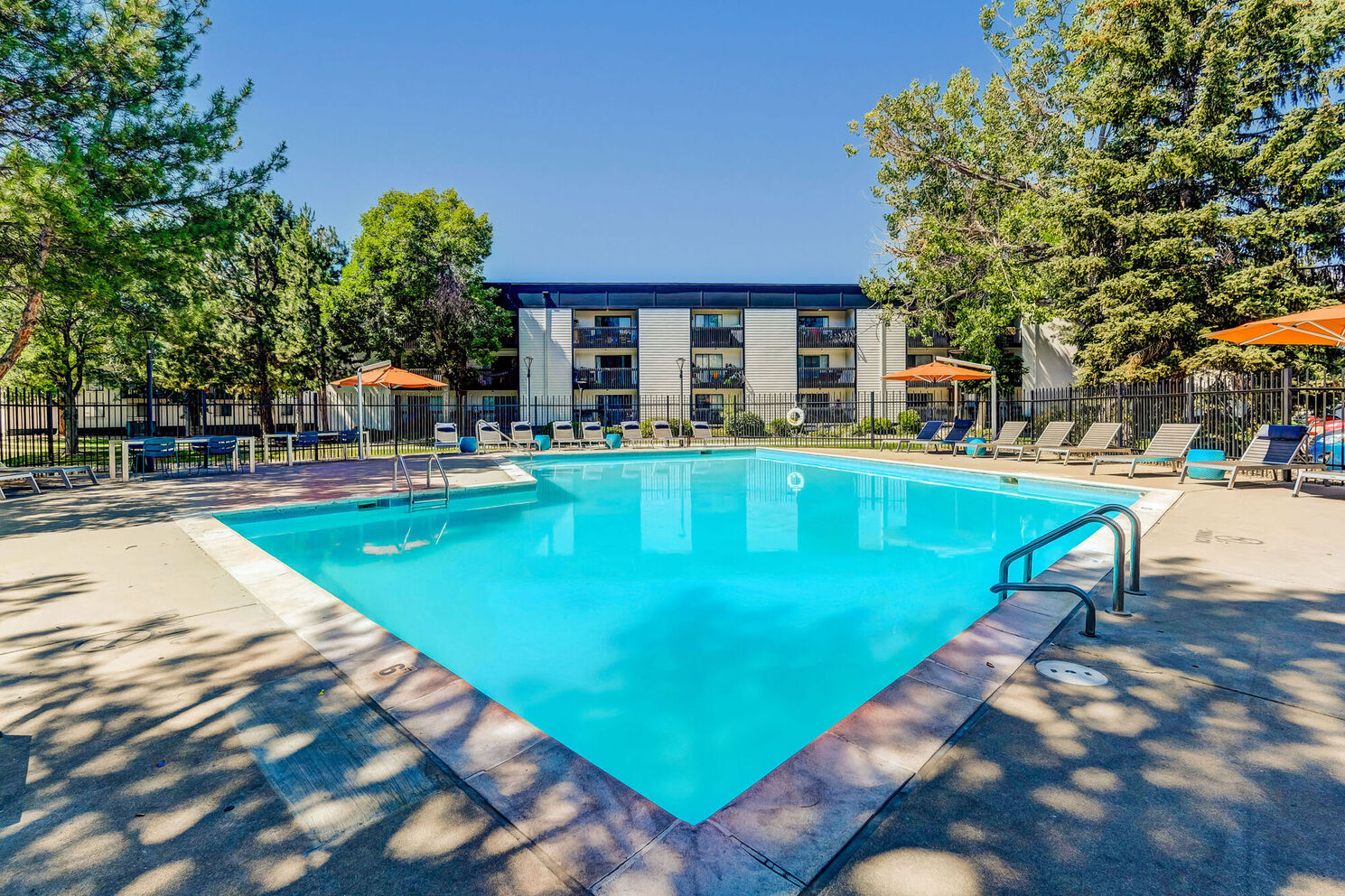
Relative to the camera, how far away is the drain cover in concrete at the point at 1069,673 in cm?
277

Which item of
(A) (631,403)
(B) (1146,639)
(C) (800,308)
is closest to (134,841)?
(B) (1146,639)

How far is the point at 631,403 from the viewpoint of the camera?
36.0m

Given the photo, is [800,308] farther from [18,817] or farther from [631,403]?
[18,817]

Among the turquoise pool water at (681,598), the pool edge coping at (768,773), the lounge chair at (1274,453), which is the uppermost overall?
the lounge chair at (1274,453)

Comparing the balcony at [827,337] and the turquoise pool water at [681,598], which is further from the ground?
the balcony at [827,337]

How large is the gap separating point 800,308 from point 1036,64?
→ 1703 centimetres

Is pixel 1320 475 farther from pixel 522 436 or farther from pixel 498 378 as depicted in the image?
pixel 498 378

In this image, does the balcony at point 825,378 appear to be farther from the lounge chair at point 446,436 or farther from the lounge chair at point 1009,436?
the lounge chair at point 446,436

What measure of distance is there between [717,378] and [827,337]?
675 cm

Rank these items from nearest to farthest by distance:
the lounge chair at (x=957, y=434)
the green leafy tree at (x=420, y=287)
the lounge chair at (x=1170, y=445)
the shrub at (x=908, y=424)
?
the lounge chair at (x=1170, y=445) < the lounge chair at (x=957, y=434) < the green leafy tree at (x=420, y=287) < the shrub at (x=908, y=424)

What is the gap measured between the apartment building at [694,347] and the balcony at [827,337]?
0.05 meters

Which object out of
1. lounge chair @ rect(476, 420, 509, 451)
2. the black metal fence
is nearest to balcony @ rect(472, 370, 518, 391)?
the black metal fence

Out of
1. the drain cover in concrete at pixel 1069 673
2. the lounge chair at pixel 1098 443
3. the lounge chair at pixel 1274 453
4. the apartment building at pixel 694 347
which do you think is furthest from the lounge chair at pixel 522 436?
the apartment building at pixel 694 347

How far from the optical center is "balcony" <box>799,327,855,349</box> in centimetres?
3572
